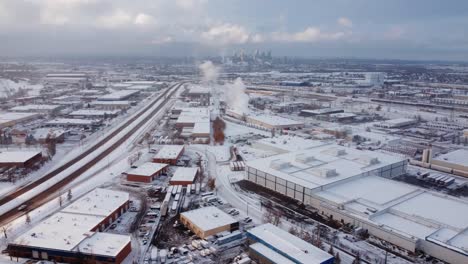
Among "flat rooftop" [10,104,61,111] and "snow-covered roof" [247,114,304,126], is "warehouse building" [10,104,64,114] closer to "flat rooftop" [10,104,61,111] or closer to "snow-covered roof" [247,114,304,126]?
"flat rooftop" [10,104,61,111]

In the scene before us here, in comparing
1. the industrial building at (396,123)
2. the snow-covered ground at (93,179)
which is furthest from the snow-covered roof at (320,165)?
the industrial building at (396,123)

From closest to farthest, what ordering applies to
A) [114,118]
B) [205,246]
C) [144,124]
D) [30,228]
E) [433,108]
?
[205,246] → [30,228] → [144,124] → [114,118] → [433,108]

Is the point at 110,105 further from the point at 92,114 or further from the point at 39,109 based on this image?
the point at 39,109

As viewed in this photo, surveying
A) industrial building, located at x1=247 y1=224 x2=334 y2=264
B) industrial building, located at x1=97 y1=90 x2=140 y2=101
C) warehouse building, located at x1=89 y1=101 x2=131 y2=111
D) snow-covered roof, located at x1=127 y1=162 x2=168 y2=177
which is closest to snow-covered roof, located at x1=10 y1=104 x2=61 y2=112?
warehouse building, located at x1=89 y1=101 x2=131 y2=111

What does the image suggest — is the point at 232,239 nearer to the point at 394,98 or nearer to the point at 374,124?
the point at 374,124

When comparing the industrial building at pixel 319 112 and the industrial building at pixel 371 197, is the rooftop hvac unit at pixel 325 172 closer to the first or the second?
the industrial building at pixel 371 197

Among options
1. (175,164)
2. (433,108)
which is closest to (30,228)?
(175,164)

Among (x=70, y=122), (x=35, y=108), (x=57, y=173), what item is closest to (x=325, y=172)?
(x=57, y=173)
